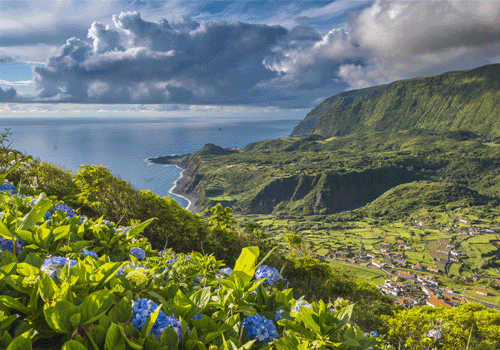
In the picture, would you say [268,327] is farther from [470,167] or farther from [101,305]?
[470,167]

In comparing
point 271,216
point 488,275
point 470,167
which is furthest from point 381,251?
point 470,167

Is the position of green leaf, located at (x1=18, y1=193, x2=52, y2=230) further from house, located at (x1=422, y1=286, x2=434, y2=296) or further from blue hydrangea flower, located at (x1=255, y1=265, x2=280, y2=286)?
house, located at (x1=422, y1=286, x2=434, y2=296)

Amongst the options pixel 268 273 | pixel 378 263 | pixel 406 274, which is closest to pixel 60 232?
pixel 268 273

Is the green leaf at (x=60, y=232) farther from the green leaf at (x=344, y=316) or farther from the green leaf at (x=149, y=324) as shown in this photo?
the green leaf at (x=344, y=316)

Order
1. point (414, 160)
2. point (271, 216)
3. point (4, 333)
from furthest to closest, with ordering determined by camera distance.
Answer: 1. point (414, 160)
2. point (271, 216)
3. point (4, 333)

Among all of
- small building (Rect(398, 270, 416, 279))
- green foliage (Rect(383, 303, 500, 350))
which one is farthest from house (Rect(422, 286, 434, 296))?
green foliage (Rect(383, 303, 500, 350))

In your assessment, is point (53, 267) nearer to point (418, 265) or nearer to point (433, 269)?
point (418, 265)

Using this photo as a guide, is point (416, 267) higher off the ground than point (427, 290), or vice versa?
point (427, 290)
